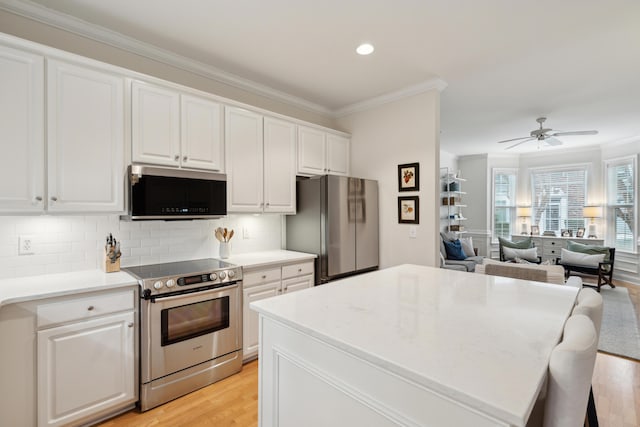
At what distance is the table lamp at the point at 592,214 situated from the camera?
6332mm

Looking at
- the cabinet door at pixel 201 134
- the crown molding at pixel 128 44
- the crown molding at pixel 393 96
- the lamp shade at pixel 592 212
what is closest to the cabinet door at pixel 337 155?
the crown molding at pixel 393 96

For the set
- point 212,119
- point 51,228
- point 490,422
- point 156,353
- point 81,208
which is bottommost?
point 156,353

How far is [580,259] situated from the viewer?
18.7 ft

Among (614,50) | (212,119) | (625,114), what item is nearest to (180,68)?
(212,119)

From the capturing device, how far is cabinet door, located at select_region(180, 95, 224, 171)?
2.55 m

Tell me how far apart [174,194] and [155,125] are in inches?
21.9

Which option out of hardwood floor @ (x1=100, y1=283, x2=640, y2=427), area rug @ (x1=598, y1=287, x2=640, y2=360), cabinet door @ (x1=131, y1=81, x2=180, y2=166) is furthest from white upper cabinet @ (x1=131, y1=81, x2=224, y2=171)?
area rug @ (x1=598, y1=287, x2=640, y2=360)

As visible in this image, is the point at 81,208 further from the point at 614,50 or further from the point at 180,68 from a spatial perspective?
the point at 614,50

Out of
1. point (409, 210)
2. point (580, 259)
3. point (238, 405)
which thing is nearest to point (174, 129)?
point (238, 405)

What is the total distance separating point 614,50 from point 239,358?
420 cm

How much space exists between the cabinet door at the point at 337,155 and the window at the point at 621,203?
19.3ft

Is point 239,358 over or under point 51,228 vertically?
under

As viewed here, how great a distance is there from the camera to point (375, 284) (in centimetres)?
172

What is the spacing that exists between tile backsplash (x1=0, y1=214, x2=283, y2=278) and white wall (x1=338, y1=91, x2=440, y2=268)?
1.68m
